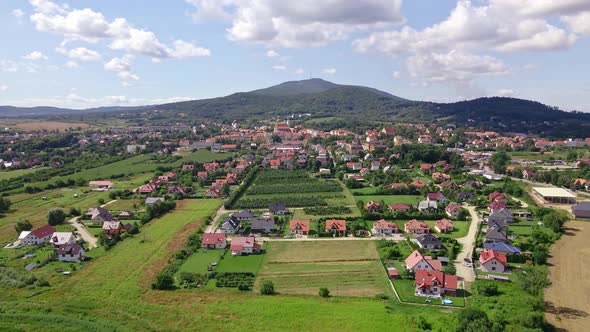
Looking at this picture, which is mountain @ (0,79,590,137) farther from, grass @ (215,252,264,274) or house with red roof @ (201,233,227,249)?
grass @ (215,252,264,274)

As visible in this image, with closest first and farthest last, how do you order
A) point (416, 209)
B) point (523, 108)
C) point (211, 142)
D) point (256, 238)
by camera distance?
point (256, 238)
point (416, 209)
point (211, 142)
point (523, 108)

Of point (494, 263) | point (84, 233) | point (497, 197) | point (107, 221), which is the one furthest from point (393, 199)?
point (84, 233)

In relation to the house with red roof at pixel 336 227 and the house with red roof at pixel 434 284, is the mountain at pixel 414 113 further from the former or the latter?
the house with red roof at pixel 434 284

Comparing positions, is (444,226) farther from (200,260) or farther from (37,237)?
(37,237)

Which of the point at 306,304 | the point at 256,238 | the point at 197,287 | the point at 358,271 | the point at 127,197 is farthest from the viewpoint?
the point at 127,197

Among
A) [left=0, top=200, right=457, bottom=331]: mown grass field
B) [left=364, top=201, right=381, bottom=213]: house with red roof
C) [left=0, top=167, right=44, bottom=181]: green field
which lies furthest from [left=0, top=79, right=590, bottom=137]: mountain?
[left=0, top=200, right=457, bottom=331]: mown grass field

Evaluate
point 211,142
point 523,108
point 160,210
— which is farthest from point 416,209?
point 523,108

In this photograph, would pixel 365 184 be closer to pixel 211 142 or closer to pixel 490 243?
pixel 490 243
